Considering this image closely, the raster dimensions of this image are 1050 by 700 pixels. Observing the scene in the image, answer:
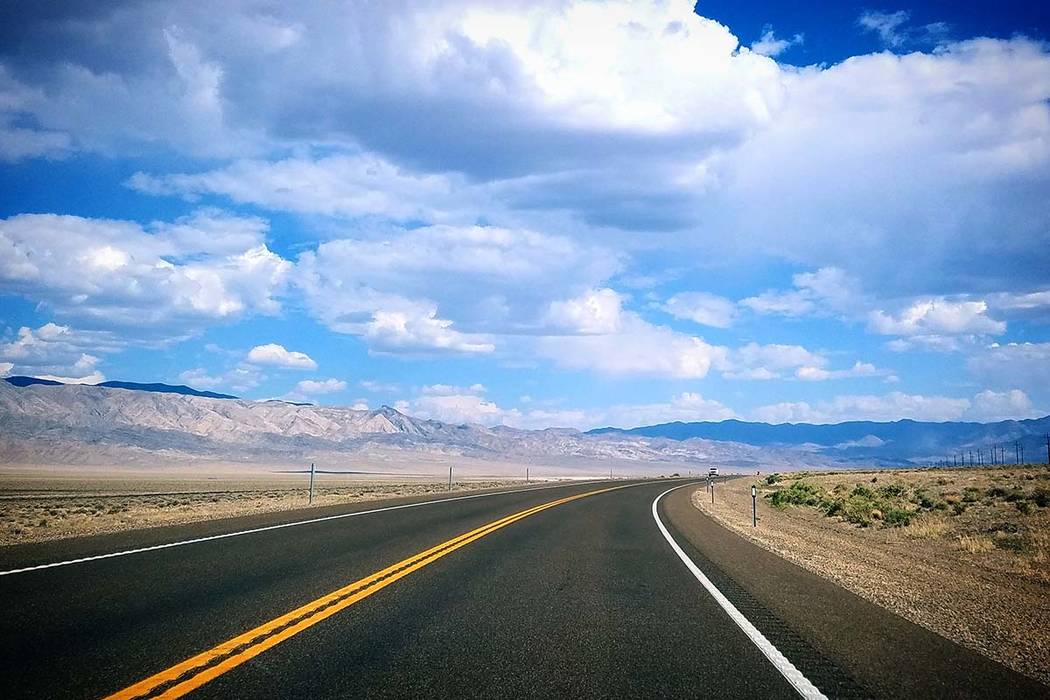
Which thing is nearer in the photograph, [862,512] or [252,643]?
[252,643]

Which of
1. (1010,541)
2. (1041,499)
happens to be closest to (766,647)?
(1010,541)

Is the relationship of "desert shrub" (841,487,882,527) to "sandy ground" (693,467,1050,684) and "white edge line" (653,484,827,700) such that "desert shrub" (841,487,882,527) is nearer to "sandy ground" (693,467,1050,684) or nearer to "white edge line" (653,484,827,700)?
"sandy ground" (693,467,1050,684)

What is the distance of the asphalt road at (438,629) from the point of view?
18.4 ft

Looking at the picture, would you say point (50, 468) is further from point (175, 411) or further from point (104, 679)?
point (104, 679)

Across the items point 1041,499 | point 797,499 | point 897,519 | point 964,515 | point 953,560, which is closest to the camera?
point 953,560

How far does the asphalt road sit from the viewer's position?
5598 millimetres

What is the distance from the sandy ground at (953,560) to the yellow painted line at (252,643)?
259 inches

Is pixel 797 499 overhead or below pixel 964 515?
below

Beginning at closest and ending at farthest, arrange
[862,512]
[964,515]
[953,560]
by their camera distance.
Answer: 1. [953,560]
2. [964,515]
3. [862,512]

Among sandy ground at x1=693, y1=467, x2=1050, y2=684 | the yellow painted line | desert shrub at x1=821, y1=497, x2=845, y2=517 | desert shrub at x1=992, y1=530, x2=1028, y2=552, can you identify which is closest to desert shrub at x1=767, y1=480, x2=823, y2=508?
desert shrub at x1=821, y1=497, x2=845, y2=517

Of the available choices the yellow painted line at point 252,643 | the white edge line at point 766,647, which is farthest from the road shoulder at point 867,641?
the yellow painted line at point 252,643

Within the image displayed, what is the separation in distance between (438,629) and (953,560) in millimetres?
12800

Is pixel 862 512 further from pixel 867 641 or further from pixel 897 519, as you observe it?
pixel 867 641

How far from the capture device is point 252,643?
644 centimetres
